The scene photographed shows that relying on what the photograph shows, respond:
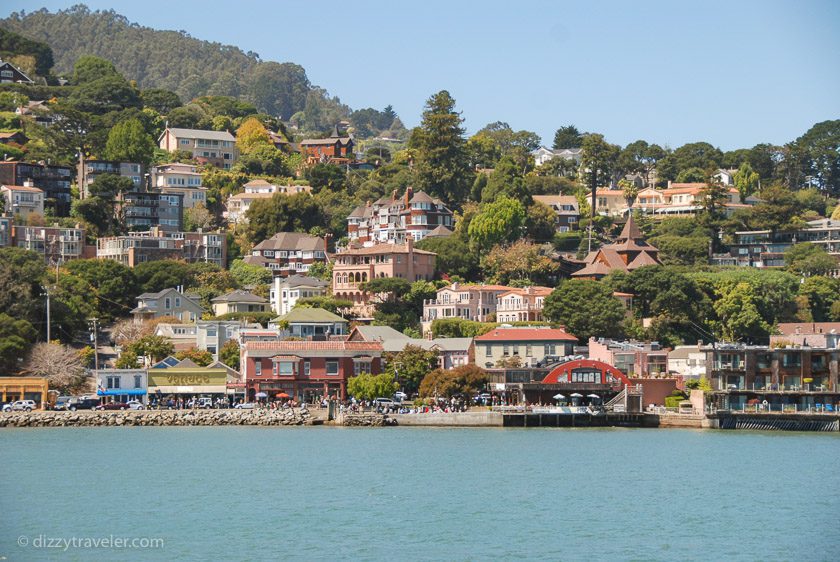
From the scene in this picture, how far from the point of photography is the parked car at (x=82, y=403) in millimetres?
82863

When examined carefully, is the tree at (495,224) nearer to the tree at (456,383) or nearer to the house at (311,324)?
the house at (311,324)

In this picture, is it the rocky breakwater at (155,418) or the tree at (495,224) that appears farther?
the tree at (495,224)

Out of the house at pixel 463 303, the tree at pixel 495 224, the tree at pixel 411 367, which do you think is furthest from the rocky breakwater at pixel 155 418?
the tree at pixel 495 224

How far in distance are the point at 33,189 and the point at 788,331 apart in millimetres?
57437

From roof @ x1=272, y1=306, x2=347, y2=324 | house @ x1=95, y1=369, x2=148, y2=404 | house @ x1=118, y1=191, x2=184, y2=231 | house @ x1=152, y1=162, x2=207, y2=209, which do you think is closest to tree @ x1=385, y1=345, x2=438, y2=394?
roof @ x1=272, y1=306, x2=347, y2=324

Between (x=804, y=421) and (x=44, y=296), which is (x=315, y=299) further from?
(x=804, y=421)

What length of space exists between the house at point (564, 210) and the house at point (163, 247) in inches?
1167

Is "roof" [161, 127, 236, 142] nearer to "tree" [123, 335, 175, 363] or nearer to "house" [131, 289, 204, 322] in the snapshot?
"house" [131, 289, 204, 322]

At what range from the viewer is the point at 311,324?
9638cm

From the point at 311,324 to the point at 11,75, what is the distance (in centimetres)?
7620

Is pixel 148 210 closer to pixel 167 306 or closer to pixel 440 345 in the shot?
pixel 167 306

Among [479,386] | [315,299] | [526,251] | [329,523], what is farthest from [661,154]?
[329,523]

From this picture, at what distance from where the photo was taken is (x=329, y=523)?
45.8m

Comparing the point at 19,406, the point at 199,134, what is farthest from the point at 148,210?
the point at 19,406
